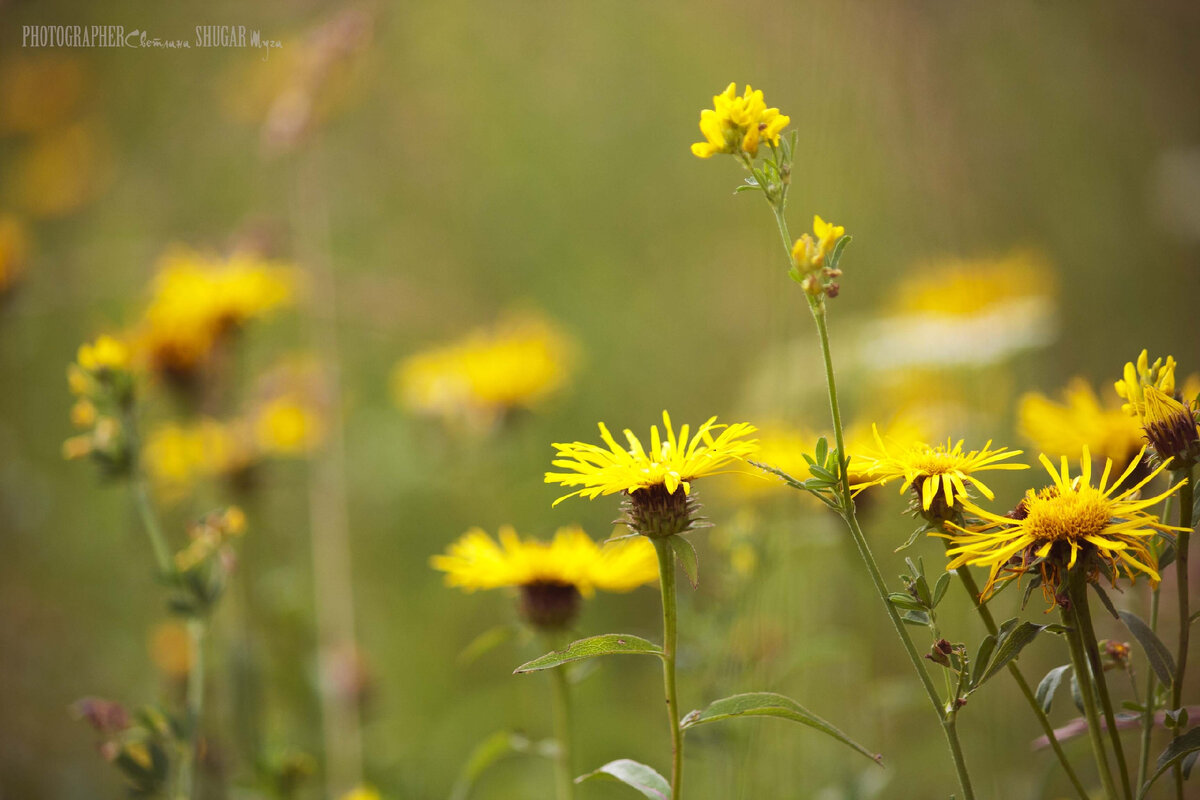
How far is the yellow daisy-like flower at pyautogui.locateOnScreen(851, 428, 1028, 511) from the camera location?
816mm

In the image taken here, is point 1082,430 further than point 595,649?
Yes

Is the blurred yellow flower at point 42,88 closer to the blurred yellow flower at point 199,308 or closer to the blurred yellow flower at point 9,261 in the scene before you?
the blurred yellow flower at point 9,261

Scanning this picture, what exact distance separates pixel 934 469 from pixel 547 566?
56 centimetres

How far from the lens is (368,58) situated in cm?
392

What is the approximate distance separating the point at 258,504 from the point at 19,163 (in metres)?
3.36

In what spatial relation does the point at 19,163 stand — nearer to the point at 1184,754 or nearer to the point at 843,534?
the point at 843,534

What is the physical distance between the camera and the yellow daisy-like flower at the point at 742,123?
81 centimetres

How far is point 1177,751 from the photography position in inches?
29.4

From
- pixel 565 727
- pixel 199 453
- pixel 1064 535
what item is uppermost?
pixel 199 453

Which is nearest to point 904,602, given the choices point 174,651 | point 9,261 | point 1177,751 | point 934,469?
point 934,469

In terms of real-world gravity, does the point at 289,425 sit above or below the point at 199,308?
below

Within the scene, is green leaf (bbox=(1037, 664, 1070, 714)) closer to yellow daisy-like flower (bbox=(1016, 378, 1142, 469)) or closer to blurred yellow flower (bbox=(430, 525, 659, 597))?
yellow daisy-like flower (bbox=(1016, 378, 1142, 469))

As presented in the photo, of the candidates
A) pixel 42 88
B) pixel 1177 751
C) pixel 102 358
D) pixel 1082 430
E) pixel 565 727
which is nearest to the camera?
pixel 1177 751

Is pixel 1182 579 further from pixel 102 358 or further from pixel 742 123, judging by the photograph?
pixel 102 358
